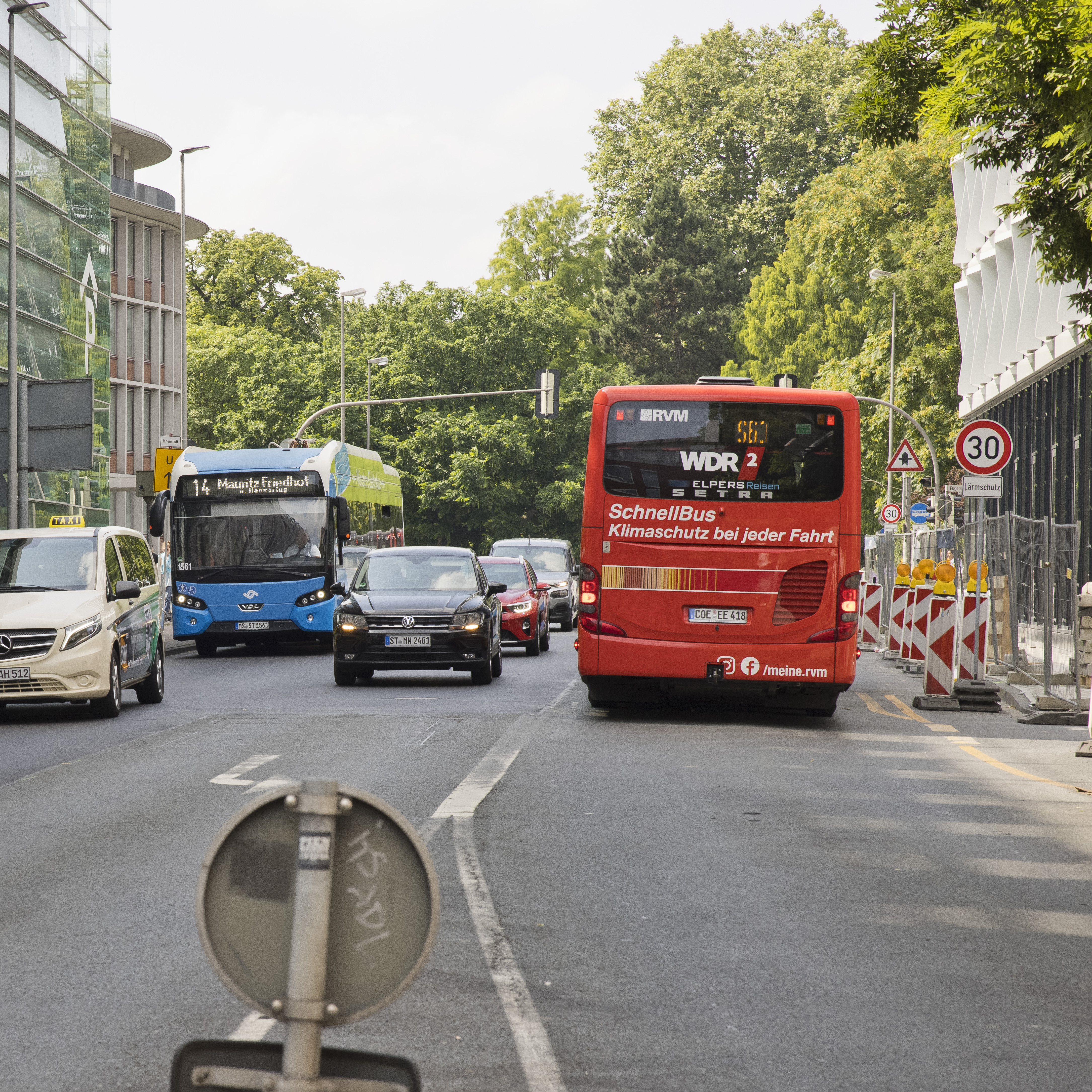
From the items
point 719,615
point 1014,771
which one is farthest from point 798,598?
point 1014,771

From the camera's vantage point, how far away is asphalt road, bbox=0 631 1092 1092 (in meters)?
4.74

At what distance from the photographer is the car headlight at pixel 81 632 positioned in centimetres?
1509

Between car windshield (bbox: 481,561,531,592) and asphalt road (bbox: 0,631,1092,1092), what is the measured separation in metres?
14.0

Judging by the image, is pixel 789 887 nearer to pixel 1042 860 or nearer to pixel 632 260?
pixel 1042 860

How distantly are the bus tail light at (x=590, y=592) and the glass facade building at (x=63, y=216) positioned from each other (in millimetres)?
22059

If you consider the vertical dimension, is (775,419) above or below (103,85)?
below

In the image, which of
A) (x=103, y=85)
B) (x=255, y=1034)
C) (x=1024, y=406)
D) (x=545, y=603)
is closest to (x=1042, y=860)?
(x=255, y=1034)

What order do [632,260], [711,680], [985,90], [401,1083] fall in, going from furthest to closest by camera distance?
[632,260] → [711,680] → [985,90] → [401,1083]

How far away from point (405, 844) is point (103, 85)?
144 ft

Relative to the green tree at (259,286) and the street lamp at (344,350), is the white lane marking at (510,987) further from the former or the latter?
the green tree at (259,286)

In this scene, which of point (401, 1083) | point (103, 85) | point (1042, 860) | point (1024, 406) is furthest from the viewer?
point (103, 85)

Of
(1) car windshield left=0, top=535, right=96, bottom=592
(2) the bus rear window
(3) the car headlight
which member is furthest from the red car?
(3) the car headlight

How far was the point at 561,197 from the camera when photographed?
256 ft

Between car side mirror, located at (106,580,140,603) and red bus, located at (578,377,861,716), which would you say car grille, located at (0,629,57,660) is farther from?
red bus, located at (578,377,861,716)
